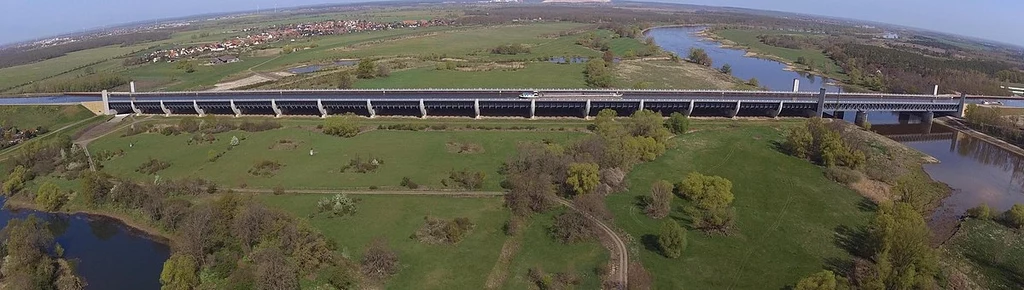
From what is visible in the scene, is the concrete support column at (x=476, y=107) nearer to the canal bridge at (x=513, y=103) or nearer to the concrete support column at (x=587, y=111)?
the canal bridge at (x=513, y=103)

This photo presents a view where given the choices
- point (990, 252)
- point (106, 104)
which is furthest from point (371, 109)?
point (990, 252)

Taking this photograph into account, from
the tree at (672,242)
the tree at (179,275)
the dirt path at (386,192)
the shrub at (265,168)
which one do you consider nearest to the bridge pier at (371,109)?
the shrub at (265,168)

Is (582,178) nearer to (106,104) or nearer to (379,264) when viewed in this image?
(379,264)

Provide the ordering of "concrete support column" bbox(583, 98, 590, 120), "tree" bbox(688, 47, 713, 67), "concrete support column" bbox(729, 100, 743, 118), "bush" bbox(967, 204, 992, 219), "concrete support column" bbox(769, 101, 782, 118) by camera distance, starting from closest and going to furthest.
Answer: "bush" bbox(967, 204, 992, 219), "concrete support column" bbox(583, 98, 590, 120), "concrete support column" bbox(729, 100, 743, 118), "concrete support column" bbox(769, 101, 782, 118), "tree" bbox(688, 47, 713, 67)

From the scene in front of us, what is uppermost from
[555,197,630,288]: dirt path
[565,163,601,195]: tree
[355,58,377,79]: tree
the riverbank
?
[355,58,377,79]: tree

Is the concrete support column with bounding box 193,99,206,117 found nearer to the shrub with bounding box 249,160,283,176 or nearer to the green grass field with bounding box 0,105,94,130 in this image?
the green grass field with bounding box 0,105,94,130

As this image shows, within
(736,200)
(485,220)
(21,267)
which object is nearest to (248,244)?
(21,267)

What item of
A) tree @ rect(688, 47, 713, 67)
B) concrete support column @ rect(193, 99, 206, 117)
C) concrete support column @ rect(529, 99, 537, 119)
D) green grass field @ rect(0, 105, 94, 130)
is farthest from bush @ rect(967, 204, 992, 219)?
green grass field @ rect(0, 105, 94, 130)
